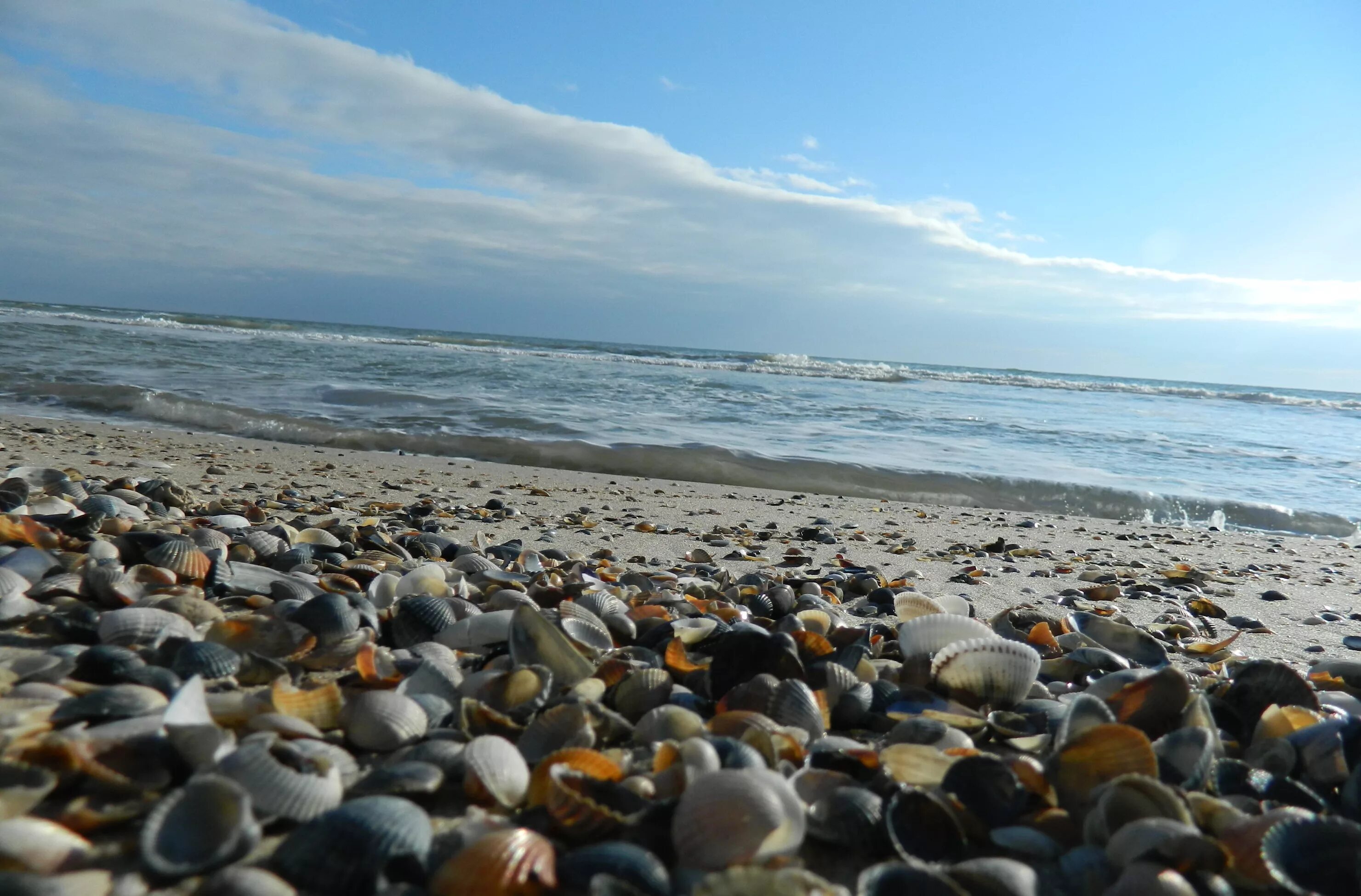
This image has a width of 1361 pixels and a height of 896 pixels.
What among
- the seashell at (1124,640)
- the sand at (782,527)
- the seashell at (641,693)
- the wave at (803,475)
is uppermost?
the seashell at (641,693)

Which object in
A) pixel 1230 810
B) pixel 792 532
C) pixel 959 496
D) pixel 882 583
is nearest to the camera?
pixel 1230 810

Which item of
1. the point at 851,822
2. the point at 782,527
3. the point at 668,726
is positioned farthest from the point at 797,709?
the point at 782,527

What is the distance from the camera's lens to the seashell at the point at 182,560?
2434 mm

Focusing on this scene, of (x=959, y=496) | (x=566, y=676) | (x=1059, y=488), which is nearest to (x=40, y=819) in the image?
(x=566, y=676)

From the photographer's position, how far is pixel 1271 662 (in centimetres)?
200

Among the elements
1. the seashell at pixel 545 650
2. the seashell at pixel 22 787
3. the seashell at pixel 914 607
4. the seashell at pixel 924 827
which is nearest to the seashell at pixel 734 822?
the seashell at pixel 924 827

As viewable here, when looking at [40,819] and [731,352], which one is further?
[731,352]

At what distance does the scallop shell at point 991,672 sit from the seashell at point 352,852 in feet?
4.39

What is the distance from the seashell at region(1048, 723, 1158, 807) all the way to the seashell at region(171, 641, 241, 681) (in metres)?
1.75

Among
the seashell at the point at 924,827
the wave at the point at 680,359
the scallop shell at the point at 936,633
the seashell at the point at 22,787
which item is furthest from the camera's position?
the wave at the point at 680,359

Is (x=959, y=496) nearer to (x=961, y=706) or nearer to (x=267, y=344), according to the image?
(x=961, y=706)

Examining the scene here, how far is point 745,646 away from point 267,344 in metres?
22.8

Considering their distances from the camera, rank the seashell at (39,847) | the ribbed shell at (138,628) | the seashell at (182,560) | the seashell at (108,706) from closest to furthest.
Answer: the seashell at (39,847), the seashell at (108,706), the ribbed shell at (138,628), the seashell at (182,560)

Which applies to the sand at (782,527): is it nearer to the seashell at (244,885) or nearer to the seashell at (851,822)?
the seashell at (851,822)
